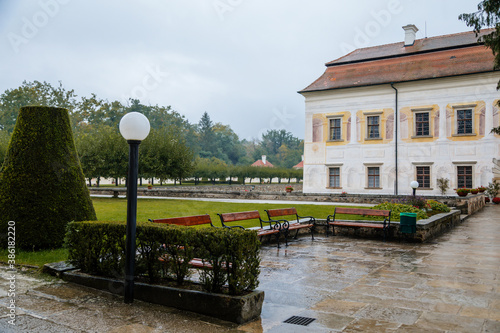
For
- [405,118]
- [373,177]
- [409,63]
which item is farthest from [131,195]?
[409,63]

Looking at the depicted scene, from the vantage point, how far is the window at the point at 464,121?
96.6 feet

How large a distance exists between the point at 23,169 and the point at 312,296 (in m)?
6.29

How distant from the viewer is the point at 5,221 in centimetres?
812

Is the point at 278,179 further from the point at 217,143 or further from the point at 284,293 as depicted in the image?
the point at 284,293

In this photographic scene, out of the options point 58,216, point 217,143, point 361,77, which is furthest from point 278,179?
point 58,216

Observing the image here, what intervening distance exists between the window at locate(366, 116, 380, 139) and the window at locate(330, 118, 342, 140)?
2287 millimetres

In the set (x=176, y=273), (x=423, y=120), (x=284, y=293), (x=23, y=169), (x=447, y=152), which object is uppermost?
(x=423, y=120)

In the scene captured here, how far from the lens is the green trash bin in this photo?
10883 mm

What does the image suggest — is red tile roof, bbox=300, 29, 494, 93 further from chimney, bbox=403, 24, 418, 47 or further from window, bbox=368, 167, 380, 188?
window, bbox=368, 167, 380, 188

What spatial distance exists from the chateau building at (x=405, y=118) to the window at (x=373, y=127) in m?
0.08

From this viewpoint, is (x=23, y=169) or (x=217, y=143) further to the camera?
(x=217, y=143)

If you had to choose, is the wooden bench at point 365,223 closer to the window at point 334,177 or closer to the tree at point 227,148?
the window at point 334,177

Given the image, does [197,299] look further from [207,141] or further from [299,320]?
[207,141]

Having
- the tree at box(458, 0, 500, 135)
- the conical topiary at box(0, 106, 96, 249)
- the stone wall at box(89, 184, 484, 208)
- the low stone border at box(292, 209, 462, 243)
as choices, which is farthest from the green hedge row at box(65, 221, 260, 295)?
the stone wall at box(89, 184, 484, 208)
